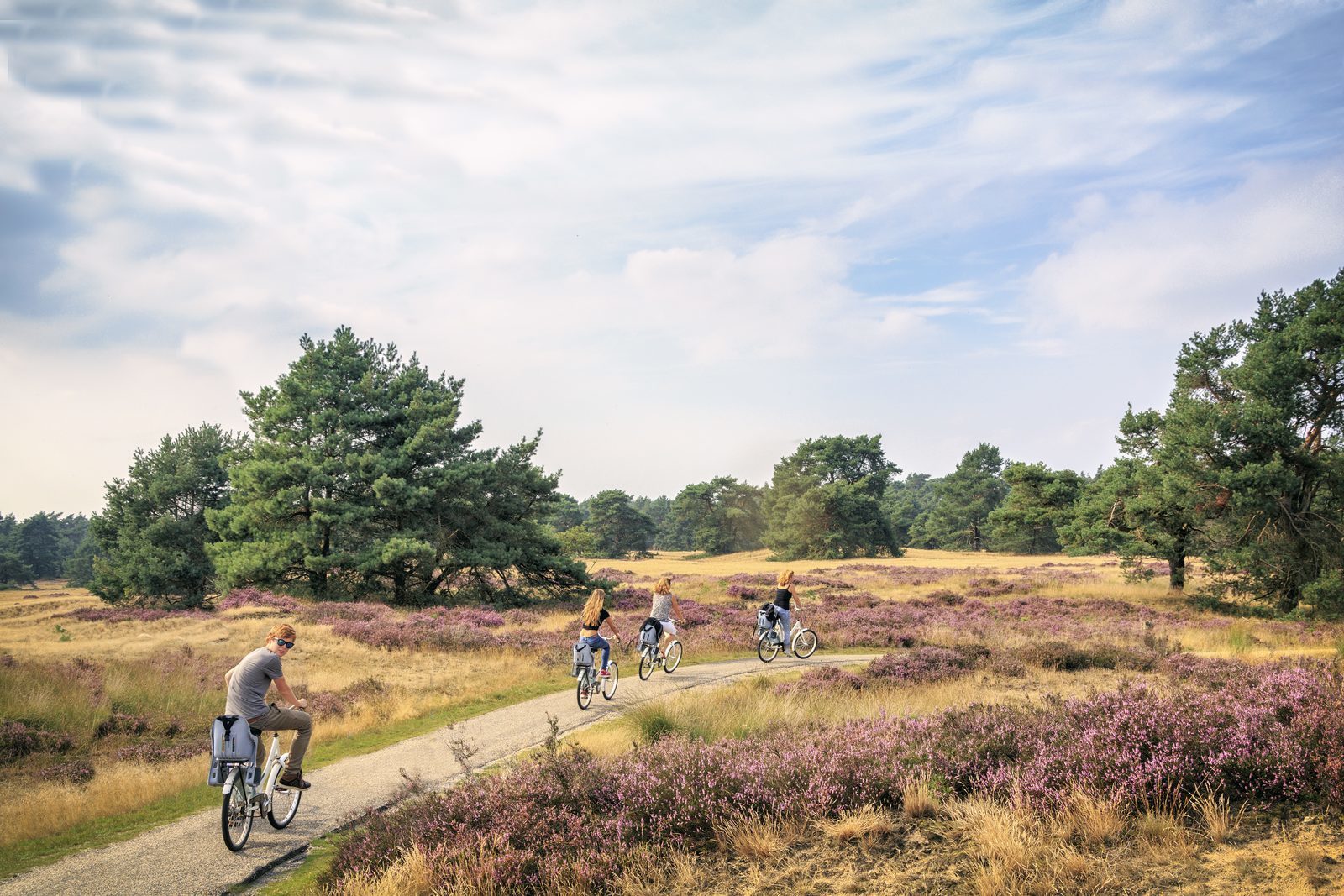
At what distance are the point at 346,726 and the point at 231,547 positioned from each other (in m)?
23.4

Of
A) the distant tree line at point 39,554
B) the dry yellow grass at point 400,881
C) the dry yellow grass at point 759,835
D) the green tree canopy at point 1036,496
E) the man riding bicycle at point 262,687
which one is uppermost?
the green tree canopy at point 1036,496

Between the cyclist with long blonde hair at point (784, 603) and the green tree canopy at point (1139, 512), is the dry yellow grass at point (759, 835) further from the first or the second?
the green tree canopy at point (1139, 512)

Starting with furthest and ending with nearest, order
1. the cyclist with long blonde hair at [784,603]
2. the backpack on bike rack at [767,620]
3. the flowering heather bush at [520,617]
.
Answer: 1. the flowering heather bush at [520,617]
2. the backpack on bike rack at [767,620]
3. the cyclist with long blonde hair at [784,603]

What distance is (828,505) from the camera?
89.6 metres

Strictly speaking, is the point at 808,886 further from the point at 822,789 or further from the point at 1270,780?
the point at 1270,780

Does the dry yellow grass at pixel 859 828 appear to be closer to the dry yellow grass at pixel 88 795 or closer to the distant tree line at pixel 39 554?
the dry yellow grass at pixel 88 795

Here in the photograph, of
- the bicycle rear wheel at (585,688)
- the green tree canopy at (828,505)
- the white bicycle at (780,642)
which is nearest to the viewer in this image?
the bicycle rear wheel at (585,688)

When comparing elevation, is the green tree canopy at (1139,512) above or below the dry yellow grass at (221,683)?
above

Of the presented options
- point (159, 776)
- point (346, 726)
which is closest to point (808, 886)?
point (159, 776)

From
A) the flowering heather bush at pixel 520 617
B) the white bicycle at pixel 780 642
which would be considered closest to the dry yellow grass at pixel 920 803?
the white bicycle at pixel 780 642

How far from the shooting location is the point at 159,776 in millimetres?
10703

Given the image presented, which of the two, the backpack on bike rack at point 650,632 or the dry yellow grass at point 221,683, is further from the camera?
the backpack on bike rack at point 650,632

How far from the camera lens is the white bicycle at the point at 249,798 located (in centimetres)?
765

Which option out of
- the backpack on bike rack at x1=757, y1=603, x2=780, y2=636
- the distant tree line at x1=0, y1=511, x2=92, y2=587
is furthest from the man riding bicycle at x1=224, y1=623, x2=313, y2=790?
the distant tree line at x1=0, y1=511, x2=92, y2=587
